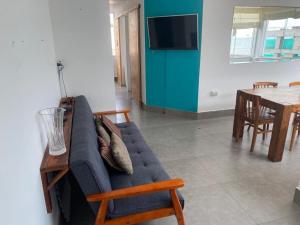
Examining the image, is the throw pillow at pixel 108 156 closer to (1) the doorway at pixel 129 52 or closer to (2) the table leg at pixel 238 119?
(2) the table leg at pixel 238 119

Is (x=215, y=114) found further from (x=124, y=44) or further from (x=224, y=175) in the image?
(x=124, y=44)

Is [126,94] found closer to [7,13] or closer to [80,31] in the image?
[80,31]

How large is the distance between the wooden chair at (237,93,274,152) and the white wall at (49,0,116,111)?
1.97 m

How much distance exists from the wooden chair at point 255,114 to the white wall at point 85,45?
1.97 m

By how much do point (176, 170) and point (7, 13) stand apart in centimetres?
223

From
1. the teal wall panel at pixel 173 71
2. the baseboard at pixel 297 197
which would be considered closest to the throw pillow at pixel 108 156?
the baseboard at pixel 297 197

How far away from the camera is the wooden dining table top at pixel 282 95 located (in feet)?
9.06

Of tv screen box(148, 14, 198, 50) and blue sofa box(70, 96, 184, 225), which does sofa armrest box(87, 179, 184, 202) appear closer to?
blue sofa box(70, 96, 184, 225)

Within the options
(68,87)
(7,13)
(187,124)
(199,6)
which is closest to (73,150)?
(7,13)

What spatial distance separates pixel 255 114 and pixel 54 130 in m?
2.56

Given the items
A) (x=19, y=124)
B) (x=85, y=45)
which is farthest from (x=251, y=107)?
(x=19, y=124)

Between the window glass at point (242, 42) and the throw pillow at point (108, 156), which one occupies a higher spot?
the window glass at point (242, 42)

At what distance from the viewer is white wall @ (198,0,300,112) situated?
12.9ft

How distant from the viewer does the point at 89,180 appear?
4.51ft
